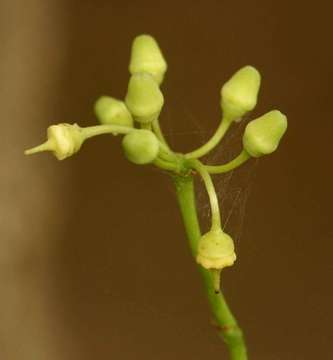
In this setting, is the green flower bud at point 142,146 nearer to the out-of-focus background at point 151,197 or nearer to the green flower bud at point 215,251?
the green flower bud at point 215,251

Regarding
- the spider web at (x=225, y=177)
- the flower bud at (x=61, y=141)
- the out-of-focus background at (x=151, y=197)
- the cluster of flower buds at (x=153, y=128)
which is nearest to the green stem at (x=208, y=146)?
the cluster of flower buds at (x=153, y=128)

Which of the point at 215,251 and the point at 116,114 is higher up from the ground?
the point at 116,114

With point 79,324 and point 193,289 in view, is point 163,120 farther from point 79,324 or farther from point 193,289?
point 79,324

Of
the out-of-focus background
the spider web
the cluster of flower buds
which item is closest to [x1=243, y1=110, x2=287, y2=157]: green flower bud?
the cluster of flower buds

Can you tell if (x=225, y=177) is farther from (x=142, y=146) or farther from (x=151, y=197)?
(x=151, y=197)

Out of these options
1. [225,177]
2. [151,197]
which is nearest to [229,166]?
[225,177]
